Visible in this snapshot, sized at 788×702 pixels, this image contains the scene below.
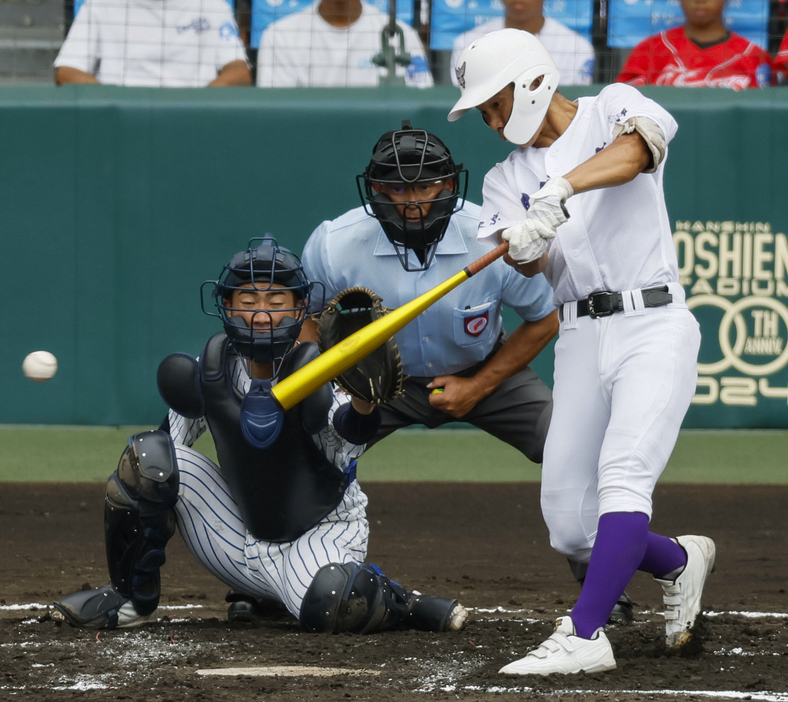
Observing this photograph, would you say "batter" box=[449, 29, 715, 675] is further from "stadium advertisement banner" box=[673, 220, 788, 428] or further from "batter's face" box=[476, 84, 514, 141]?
"stadium advertisement banner" box=[673, 220, 788, 428]

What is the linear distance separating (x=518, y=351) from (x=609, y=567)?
1.44 metres

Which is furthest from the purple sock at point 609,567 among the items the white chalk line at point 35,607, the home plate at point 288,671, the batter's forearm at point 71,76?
the batter's forearm at point 71,76

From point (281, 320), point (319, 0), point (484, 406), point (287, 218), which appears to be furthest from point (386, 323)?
point (319, 0)

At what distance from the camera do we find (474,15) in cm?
774

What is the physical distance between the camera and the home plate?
314 cm

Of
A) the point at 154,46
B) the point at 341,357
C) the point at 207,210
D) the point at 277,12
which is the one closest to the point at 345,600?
the point at 341,357

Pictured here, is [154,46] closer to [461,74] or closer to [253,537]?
[461,74]

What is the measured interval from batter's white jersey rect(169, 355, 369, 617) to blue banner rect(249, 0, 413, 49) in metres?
4.53

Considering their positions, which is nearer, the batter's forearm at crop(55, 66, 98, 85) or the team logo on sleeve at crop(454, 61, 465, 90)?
the team logo on sleeve at crop(454, 61, 465, 90)

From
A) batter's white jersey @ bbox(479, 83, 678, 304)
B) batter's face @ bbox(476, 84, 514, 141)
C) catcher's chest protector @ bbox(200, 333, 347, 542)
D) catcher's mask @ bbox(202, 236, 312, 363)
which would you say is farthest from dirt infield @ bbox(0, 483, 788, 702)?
batter's face @ bbox(476, 84, 514, 141)

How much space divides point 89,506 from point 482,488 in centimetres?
188

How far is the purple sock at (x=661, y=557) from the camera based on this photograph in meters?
3.37

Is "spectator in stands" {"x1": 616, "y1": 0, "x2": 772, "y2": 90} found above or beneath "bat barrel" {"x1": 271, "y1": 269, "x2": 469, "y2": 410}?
above

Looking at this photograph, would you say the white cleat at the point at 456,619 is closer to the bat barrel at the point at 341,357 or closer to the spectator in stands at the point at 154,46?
the bat barrel at the point at 341,357
